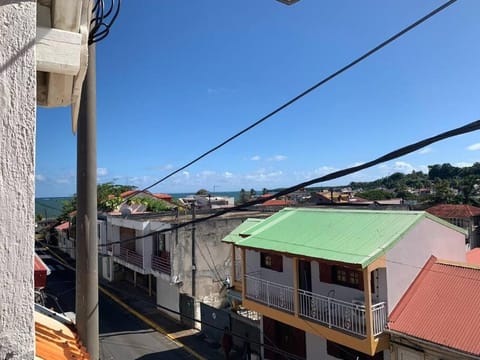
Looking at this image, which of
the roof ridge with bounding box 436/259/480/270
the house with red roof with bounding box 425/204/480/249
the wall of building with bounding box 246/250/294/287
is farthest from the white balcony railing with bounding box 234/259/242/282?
the house with red roof with bounding box 425/204/480/249

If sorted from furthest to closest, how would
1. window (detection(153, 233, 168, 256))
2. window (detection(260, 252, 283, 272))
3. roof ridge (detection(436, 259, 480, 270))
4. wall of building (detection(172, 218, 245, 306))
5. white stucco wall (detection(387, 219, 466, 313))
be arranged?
window (detection(153, 233, 168, 256)) → wall of building (detection(172, 218, 245, 306)) → window (detection(260, 252, 283, 272)) → roof ridge (detection(436, 259, 480, 270)) → white stucco wall (detection(387, 219, 466, 313))

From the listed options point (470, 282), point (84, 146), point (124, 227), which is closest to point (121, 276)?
point (124, 227)

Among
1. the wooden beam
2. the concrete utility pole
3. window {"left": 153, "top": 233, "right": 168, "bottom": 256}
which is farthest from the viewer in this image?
window {"left": 153, "top": 233, "right": 168, "bottom": 256}

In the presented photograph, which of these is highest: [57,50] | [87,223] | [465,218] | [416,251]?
[57,50]

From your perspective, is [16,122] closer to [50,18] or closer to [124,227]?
[50,18]

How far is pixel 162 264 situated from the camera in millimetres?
22562

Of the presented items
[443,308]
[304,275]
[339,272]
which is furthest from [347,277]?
[443,308]

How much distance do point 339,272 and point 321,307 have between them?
4.83ft

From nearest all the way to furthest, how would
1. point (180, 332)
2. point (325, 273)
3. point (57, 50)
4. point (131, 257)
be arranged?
point (57, 50), point (325, 273), point (180, 332), point (131, 257)

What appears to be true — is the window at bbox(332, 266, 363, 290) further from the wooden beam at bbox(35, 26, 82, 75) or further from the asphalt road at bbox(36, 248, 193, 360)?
the wooden beam at bbox(35, 26, 82, 75)

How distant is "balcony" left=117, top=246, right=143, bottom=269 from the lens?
24.6 m

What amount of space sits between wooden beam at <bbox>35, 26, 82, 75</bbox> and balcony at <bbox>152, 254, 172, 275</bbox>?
69.0 feet

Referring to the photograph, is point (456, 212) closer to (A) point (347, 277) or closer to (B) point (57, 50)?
(A) point (347, 277)

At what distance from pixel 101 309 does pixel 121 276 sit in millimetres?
7117
